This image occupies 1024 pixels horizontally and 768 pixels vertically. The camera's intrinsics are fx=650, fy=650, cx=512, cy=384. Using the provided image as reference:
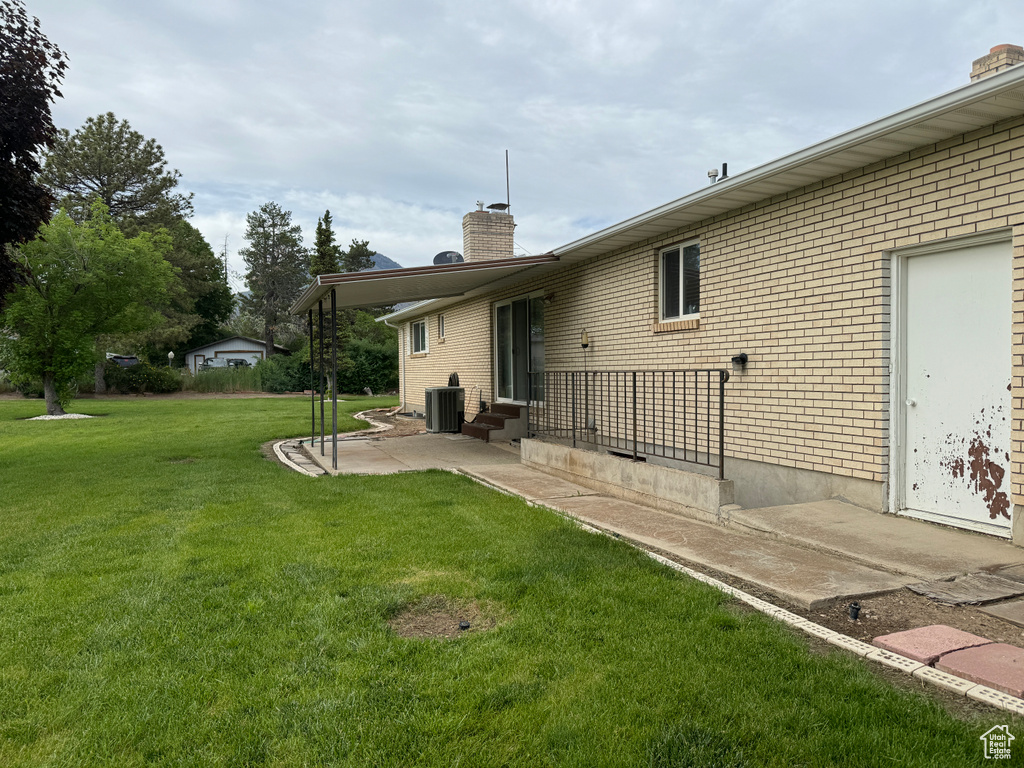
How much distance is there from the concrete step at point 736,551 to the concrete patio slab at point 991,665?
73 cm

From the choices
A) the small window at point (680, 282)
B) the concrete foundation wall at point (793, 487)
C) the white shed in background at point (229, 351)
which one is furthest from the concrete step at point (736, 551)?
the white shed in background at point (229, 351)

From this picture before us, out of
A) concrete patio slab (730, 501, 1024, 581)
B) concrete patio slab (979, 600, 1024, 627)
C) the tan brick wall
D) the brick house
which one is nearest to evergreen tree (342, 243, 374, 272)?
the brick house

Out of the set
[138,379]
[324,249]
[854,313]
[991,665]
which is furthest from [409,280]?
[138,379]

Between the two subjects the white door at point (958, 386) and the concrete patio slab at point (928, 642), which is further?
the white door at point (958, 386)

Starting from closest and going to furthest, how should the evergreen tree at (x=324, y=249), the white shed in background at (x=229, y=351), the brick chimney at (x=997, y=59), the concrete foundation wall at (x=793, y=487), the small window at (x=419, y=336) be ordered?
the concrete foundation wall at (x=793, y=487) → the brick chimney at (x=997, y=59) → the small window at (x=419, y=336) → the evergreen tree at (x=324, y=249) → the white shed in background at (x=229, y=351)

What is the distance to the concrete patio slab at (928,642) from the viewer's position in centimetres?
281

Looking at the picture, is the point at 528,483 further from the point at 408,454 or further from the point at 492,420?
the point at 492,420

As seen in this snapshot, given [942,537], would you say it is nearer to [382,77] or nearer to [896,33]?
[896,33]

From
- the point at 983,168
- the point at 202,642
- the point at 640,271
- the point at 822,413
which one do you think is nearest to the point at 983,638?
the point at 822,413

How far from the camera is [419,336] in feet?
64.1

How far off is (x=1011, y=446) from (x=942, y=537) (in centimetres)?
75

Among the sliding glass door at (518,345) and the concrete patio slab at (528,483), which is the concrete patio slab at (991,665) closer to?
the concrete patio slab at (528,483)

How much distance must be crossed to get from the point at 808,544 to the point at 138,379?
1337 inches

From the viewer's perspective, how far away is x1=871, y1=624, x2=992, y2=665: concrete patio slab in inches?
111
